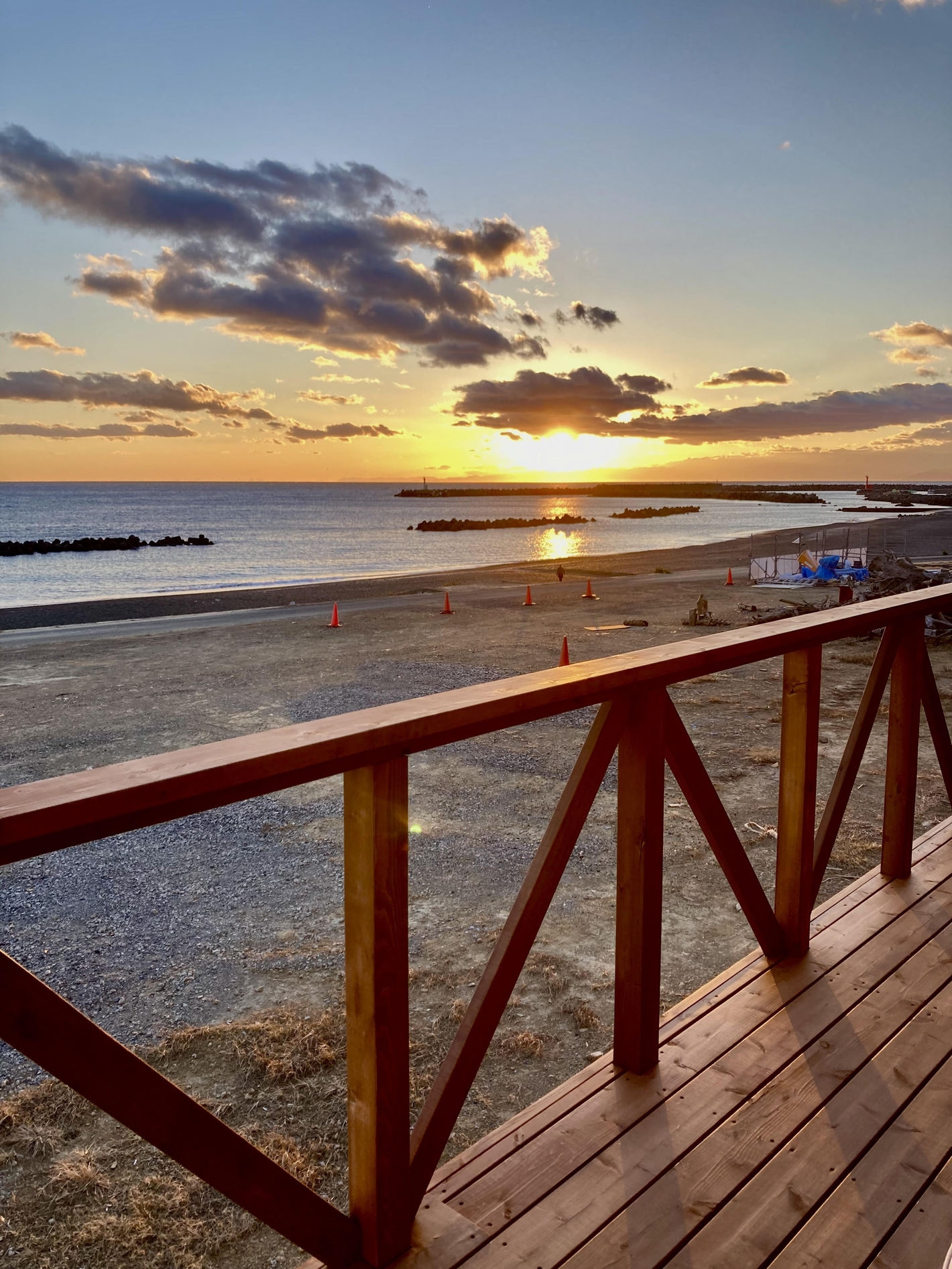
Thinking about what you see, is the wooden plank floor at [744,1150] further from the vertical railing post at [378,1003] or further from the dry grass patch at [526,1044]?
the dry grass patch at [526,1044]

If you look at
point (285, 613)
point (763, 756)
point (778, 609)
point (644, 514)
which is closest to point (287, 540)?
point (285, 613)

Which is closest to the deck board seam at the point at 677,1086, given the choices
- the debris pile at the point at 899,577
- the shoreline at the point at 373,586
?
the debris pile at the point at 899,577

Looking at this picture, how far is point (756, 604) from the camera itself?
18.9m

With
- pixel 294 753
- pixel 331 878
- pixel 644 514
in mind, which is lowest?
pixel 331 878

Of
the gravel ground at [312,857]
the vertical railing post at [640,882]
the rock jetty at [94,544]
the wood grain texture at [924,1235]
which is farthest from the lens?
the rock jetty at [94,544]

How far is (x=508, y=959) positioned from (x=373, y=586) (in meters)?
28.6

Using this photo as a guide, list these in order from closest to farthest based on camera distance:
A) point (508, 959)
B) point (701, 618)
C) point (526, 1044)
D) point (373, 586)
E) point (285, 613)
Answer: point (508, 959), point (526, 1044), point (701, 618), point (285, 613), point (373, 586)

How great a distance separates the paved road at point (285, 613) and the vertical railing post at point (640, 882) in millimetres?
16642

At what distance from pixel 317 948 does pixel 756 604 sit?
53.9 feet

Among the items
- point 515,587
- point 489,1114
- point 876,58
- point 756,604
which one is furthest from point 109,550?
point 489,1114

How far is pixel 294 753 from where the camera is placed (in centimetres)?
125

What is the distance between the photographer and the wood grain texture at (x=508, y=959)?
1725mm

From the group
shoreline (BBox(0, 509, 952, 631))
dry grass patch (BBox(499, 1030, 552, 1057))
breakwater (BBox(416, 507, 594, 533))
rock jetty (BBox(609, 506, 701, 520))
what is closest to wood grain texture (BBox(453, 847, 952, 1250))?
dry grass patch (BBox(499, 1030, 552, 1057))

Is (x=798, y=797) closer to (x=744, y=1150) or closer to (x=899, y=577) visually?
(x=744, y=1150)
